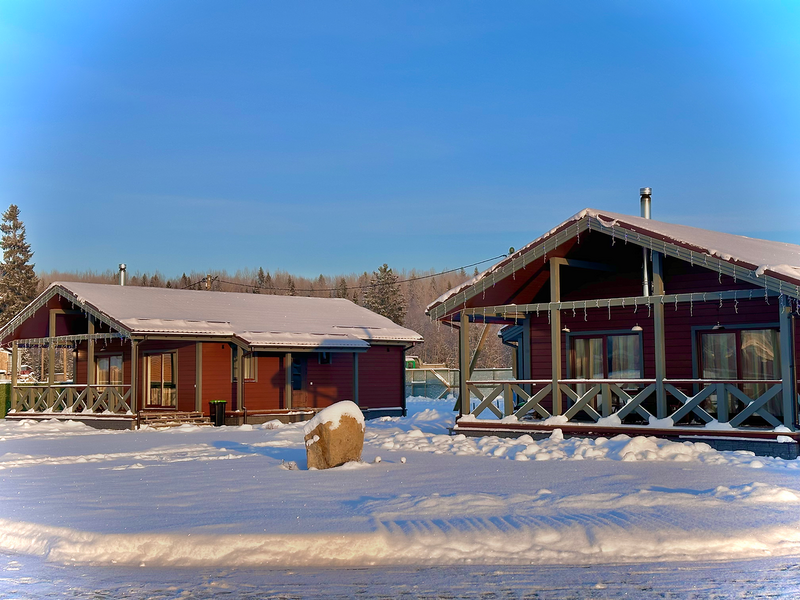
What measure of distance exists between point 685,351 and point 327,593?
45.7 feet

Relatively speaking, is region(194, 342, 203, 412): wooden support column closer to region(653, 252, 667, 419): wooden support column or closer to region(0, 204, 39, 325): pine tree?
region(653, 252, 667, 419): wooden support column

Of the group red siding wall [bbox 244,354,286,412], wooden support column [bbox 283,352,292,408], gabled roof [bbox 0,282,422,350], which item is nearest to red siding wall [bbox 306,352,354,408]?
gabled roof [bbox 0,282,422,350]

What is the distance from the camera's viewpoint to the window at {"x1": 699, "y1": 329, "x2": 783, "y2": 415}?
59.0 ft

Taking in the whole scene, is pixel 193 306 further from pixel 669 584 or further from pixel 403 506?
pixel 669 584

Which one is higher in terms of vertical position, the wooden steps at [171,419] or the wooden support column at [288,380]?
the wooden support column at [288,380]

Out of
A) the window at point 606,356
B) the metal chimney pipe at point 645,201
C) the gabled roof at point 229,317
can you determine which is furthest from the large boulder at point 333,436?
the gabled roof at point 229,317

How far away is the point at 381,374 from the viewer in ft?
108

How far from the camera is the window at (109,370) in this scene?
3127cm

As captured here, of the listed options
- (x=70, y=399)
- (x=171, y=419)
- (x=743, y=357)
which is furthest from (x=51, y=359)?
(x=743, y=357)

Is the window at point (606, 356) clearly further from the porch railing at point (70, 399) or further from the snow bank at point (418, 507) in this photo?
the porch railing at point (70, 399)

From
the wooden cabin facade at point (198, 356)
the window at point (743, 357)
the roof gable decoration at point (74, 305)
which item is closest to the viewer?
the window at point (743, 357)

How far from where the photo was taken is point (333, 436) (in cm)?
1423

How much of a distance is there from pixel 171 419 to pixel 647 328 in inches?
596

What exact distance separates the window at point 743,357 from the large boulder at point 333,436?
25.9 feet
